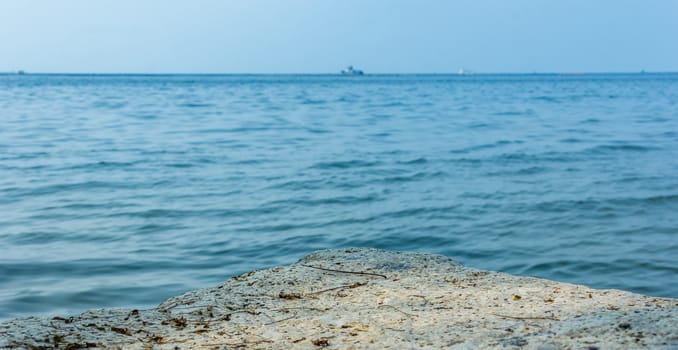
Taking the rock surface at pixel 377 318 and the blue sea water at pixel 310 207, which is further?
the blue sea water at pixel 310 207

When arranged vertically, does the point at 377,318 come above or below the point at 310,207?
above

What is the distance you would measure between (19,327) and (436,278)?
7.72 feet

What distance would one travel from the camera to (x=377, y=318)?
3.47 meters

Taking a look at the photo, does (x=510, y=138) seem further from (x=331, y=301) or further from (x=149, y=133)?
(x=331, y=301)

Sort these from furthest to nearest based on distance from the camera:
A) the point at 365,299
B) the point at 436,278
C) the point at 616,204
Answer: the point at 616,204 < the point at 436,278 < the point at 365,299

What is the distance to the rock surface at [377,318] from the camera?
2.99 m

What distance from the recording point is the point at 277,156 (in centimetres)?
1399

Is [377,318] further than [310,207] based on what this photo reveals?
No

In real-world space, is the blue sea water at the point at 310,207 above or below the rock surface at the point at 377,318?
below

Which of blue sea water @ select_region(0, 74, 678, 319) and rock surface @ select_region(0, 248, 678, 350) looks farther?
blue sea water @ select_region(0, 74, 678, 319)

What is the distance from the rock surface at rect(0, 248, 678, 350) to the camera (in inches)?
118

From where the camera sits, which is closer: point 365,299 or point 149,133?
point 365,299

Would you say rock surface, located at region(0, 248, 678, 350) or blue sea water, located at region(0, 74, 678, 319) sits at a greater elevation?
rock surface, located at region(0, 248, 678, 350)

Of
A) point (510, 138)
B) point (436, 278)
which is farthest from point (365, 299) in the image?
point (510, 138)
